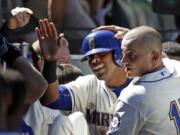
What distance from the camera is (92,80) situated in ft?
16.9

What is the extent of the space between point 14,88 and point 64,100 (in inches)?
103

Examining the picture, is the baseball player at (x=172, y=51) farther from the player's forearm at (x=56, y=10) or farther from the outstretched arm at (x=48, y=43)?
the player's forearm at (x=56, y=10)

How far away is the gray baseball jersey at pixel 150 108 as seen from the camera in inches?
163

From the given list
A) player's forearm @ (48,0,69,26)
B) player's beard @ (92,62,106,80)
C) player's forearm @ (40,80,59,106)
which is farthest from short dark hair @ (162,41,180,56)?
player's forearm @ (48,0,69,26)

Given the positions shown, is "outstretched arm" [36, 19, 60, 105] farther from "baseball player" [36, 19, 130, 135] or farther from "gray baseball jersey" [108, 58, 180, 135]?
"gray baseball jersey" [108, 58, 180, 135]

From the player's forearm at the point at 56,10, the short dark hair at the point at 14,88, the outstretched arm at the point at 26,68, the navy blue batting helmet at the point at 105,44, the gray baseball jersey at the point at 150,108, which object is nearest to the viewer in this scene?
the short dark hair at the point at 14,88

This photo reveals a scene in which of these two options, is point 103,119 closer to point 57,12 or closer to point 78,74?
point 78,74

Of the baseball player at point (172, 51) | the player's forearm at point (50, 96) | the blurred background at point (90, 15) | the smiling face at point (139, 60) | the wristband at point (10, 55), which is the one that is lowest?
the blurred background at point (90, 15)

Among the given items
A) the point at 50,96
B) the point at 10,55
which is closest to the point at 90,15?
the point at 50,96

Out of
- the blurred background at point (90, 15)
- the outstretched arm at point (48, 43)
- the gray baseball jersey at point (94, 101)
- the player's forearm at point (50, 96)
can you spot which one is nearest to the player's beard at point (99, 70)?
the gray baseball jersey at point (94, 101)

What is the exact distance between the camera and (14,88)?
237 cm

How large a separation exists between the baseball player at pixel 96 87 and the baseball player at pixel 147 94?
0.65 meters

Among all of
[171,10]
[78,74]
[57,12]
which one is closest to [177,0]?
[171,10]

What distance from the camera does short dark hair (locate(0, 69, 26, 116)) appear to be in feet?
7.76
